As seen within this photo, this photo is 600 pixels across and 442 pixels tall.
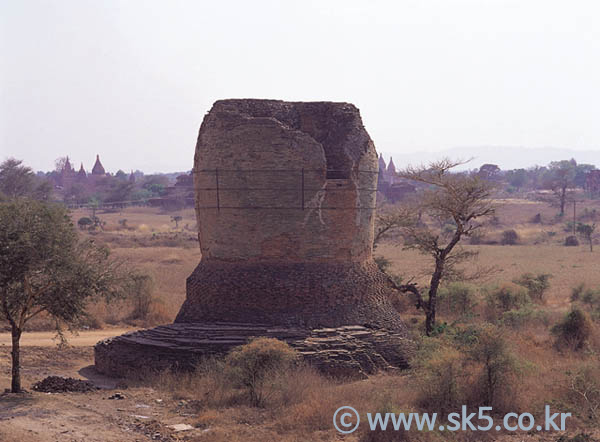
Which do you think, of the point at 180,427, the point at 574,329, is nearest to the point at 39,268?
the point at 180,427

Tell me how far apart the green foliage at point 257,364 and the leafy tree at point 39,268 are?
8.25 ft

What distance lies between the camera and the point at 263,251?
41.5 ft

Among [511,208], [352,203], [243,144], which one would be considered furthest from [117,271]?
[511,208]

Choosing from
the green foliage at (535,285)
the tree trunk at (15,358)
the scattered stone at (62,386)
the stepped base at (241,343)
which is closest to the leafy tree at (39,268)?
the tree trunk at (15,358)

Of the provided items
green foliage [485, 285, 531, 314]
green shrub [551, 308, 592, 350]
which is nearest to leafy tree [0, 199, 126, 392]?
green shrub [551, 308, 592, 350]

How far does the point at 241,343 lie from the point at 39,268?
11.4 ft

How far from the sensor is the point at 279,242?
12.6 metres

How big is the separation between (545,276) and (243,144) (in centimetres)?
1561

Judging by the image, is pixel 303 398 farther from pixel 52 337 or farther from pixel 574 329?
pixel 52 337

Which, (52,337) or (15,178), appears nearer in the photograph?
(52,337)

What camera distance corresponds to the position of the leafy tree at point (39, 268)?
32.7 feet

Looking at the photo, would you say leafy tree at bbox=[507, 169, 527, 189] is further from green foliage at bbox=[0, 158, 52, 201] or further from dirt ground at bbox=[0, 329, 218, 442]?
dirt ground at bbox=[0, 329, 218, 442]

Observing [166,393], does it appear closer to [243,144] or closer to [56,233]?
[56,233]

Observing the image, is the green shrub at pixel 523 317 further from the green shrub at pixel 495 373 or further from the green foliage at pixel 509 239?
the green foliage at pixel 509 239
